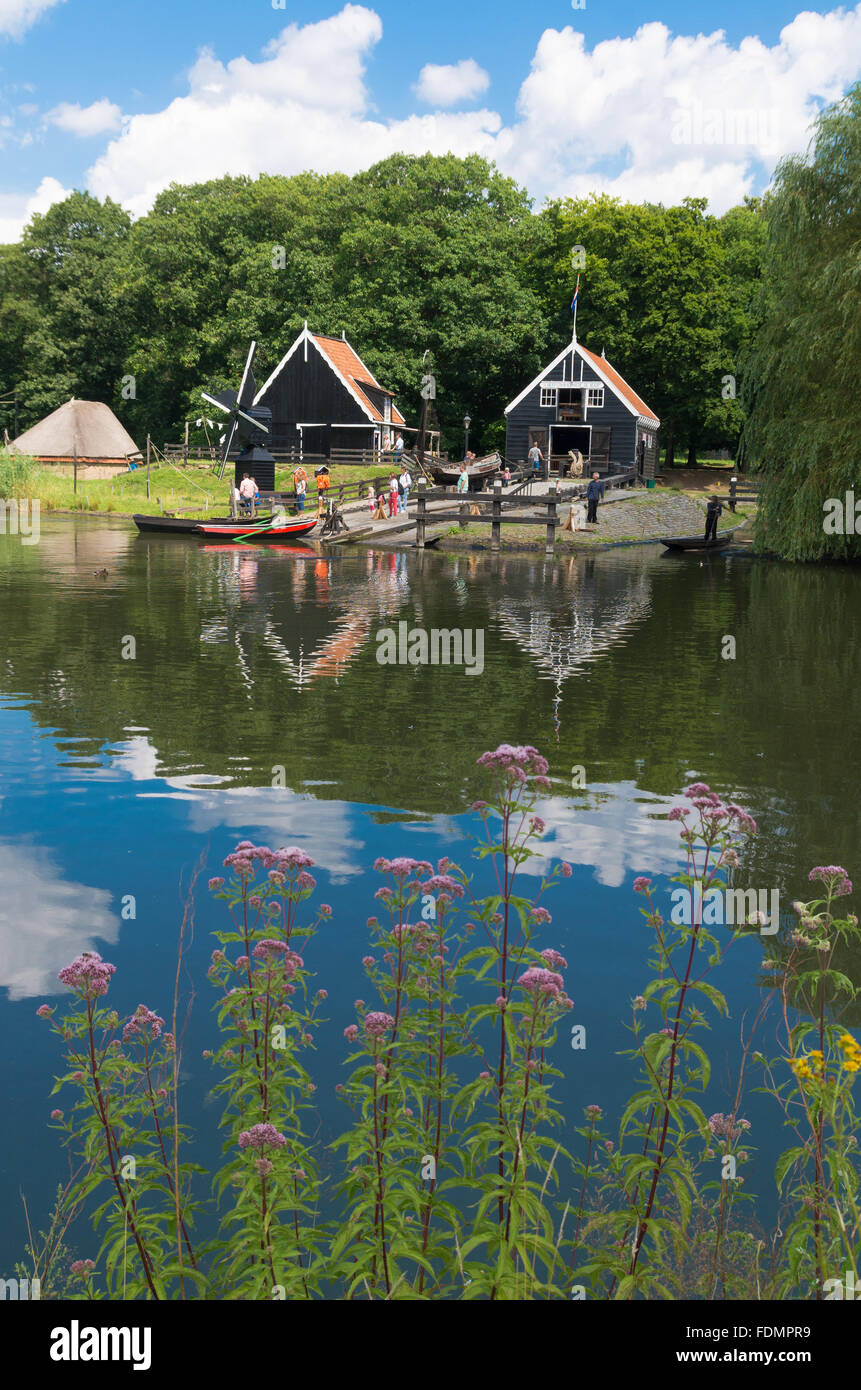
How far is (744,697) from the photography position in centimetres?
1580

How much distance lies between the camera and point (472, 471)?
56.0m

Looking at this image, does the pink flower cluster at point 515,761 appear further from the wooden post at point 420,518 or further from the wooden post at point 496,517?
the wooden post at point 496,517

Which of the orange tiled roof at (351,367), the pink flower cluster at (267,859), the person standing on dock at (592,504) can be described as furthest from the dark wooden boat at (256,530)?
the pink flower cluster at (267,859)

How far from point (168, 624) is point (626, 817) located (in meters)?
13.3

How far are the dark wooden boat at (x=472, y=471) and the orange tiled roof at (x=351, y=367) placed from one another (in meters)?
5.66

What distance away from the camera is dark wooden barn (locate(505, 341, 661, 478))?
57.9m

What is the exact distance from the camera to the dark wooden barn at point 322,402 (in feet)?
196

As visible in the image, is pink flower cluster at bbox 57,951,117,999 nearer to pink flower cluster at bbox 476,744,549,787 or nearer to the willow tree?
pink flower cluster at bbox 476,744,549,787

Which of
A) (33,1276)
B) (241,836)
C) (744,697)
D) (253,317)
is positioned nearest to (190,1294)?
(33,1276)

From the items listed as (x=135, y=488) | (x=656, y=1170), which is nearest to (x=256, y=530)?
(x=135, y=488)

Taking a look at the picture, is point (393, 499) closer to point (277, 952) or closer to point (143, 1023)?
point (277, 952)

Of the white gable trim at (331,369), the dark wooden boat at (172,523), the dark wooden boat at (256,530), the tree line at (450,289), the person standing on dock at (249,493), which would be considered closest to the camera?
the dark wooden boat at (256,530)

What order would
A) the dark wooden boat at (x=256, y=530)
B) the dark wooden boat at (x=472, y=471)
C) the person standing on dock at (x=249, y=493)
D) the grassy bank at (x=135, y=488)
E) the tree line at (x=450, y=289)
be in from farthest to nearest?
the tree line at (x=450, y=289)
the dark wooden boat at (x=472, y=471)
the grassy bank at (x=135, y=488)
the person standing on dock at (x=249, y=493)
the dark wooden boat at (x=256, y=530)
